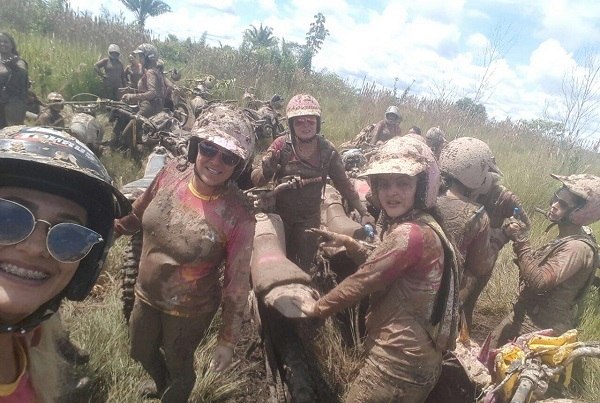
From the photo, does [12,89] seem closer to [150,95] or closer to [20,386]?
[150,95]

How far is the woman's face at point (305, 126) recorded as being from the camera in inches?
154

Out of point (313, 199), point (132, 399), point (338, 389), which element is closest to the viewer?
point (132, 399)

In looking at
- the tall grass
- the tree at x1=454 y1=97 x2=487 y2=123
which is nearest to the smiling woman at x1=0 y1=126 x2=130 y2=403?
the tall grass

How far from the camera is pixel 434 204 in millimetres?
2160

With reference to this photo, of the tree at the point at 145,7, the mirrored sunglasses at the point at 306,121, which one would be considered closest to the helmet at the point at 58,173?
the mirrored sunglasses at the point at 306,121

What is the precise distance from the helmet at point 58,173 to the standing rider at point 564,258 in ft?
9.75

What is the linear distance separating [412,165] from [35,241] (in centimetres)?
156

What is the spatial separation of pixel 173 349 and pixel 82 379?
0.47 meters

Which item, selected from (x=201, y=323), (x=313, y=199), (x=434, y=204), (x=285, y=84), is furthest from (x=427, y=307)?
(x=285, y=84)

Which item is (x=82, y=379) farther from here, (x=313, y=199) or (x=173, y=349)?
(x=313, y=199)

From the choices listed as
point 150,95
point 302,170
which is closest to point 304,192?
point 302,170

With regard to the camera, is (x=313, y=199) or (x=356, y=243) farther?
(x=313, y=199)

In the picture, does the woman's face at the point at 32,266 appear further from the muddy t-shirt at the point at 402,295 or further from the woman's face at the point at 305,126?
the woman's face at the point at 305,126

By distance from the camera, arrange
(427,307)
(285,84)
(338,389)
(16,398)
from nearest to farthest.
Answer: (16,398), (427,307), (338,389), (285,84)
